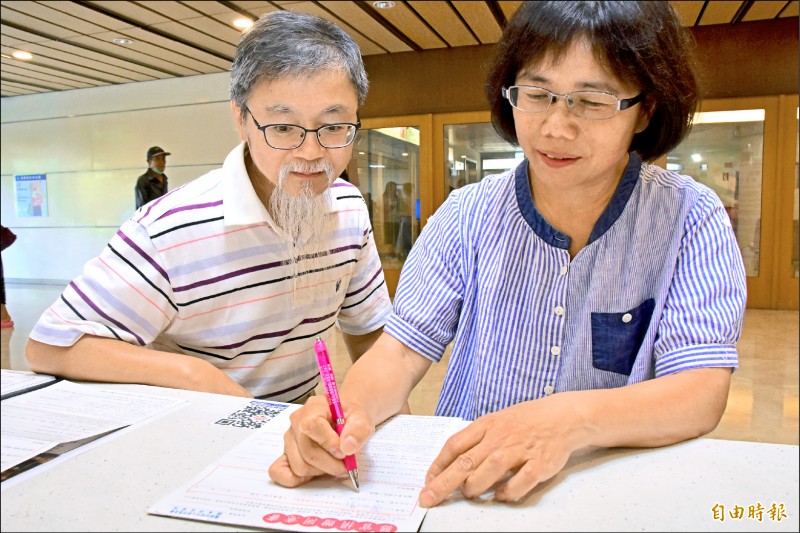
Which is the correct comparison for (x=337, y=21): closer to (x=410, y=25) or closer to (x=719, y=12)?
(x=410, y=25)

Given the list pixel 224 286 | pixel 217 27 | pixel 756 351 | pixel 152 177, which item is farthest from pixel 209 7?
pixel 756 351

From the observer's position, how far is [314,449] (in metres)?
0.62

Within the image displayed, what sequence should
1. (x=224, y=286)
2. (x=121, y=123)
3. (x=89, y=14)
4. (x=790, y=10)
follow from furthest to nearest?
(x=224, y=286)
(x=121, y=123)
(x=89, y=14)
(x=790, y=10)

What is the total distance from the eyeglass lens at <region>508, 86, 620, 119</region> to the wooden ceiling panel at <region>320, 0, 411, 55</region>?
217 mm

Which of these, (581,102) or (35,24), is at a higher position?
(35,24)

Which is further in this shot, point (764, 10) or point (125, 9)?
point (125, 9)

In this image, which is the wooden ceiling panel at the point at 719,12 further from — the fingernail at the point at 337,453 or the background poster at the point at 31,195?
the background poster at the point at 31,195

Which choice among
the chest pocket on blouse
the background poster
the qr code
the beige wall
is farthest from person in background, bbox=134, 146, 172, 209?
the chest pocket on blouse

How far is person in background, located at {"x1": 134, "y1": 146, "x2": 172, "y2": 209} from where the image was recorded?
32.4 inches

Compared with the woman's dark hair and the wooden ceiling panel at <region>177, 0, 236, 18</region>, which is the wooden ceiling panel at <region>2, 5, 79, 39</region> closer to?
the wooden ceiling panel at <region>177, 0, 236, 18</region>

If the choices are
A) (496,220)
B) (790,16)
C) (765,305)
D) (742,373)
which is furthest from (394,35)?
(742,373)

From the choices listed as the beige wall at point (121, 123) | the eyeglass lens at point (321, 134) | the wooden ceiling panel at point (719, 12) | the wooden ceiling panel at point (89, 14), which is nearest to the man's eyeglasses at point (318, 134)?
the eyeglass lens at point (321, 134)

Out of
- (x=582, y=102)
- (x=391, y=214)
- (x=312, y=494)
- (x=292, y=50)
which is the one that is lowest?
(x=312, y=494)

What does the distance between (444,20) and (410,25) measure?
2.1 inches
